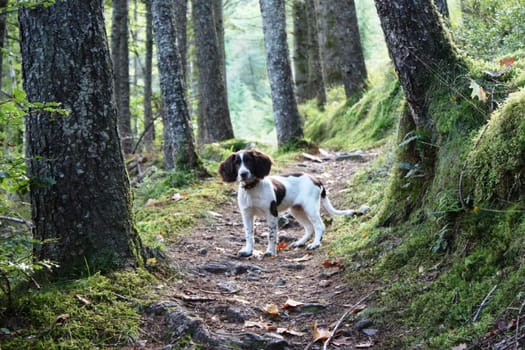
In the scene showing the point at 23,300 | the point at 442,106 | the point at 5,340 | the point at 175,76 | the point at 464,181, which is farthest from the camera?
the point at 175,76

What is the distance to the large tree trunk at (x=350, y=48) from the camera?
51.7ft

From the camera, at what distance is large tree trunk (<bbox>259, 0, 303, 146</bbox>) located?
42.8ft

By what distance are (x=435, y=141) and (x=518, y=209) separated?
168cm

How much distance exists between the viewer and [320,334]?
4203mm

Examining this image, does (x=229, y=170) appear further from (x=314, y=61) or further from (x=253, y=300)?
(x=314, y=61)

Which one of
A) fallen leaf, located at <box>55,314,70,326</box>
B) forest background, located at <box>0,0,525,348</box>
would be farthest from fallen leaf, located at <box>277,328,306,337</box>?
fallen leaf, located at <box>55,314,70,326</box>

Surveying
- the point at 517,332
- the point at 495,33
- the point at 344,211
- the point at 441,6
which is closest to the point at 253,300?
the point at 517,332

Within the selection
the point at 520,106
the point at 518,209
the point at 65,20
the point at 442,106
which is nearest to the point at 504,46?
the point at 442,106

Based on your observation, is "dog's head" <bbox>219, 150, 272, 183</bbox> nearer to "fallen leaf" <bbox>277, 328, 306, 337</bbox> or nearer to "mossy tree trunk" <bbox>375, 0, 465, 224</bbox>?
"mossy tree trunk" <bbox>375, 0, 465, 224</bbox>

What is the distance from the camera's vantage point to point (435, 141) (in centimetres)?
550

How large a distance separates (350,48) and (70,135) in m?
12.4

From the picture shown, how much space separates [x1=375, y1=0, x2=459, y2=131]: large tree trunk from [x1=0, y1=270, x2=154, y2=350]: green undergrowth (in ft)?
11.0

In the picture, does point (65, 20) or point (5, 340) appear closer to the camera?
point (5, 340)

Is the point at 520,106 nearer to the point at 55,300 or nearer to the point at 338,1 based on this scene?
the point at 55,300
